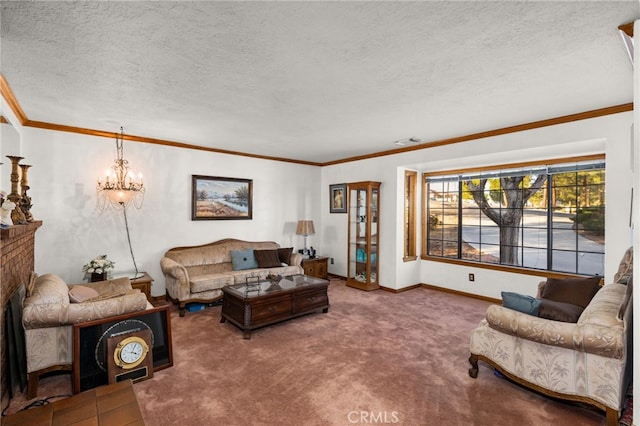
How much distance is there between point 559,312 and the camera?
2.29m

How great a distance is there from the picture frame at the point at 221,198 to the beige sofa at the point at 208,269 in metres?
0.49

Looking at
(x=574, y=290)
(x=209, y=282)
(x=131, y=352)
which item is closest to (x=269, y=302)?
(x=209, y=282)

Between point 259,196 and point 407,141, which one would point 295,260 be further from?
point 407,141

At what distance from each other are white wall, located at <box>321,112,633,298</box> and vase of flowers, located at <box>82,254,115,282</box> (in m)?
4.02

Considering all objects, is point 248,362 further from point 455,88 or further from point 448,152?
point 448,152

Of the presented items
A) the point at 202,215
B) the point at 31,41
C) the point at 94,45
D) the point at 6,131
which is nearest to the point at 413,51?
the point at 94,45

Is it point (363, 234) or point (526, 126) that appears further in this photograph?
point (363, 234)

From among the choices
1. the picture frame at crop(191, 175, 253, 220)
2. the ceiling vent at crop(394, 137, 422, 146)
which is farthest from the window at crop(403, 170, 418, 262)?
the picture frame at crop(191, 175, 253, 220)

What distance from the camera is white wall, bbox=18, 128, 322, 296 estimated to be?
3.99 meters

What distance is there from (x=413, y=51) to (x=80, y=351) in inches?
132

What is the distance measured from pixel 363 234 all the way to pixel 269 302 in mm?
2723

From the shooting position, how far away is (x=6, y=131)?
3010mm

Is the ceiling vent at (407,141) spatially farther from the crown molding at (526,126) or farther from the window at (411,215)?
the window at (411,215)

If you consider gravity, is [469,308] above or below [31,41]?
below
